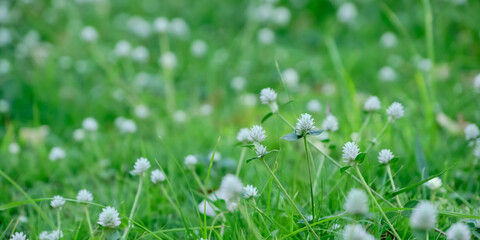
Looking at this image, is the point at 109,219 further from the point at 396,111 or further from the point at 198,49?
the point at 198,49

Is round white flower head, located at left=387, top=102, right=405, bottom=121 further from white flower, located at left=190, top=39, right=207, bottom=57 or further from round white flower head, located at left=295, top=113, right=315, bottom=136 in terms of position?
white flower, located at left=190, top=39, right=207, bottom=57

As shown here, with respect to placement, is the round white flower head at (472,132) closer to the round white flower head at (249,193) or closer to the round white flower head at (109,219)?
the round white flower head at (249,193)

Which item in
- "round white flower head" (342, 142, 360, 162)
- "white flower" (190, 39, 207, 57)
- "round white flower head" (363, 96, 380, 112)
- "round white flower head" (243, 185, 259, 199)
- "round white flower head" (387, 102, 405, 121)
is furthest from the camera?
"white flower" (190, 39, 207, 57)

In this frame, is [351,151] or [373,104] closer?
[351,151]

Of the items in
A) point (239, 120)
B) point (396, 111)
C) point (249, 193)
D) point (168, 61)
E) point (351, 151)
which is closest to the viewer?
point (351, 151)

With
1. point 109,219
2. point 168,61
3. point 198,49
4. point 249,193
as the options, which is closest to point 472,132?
point 249,193

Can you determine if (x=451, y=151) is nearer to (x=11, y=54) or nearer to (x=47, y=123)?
(x=47, y=123)

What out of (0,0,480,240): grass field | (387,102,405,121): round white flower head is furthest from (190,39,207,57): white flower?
(387,102,405,121): round white flower head

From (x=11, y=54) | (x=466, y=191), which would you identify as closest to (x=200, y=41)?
(x=11, y=54)

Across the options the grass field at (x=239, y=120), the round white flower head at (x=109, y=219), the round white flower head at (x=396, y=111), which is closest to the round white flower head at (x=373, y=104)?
the grass field at (x=239, y=120)
